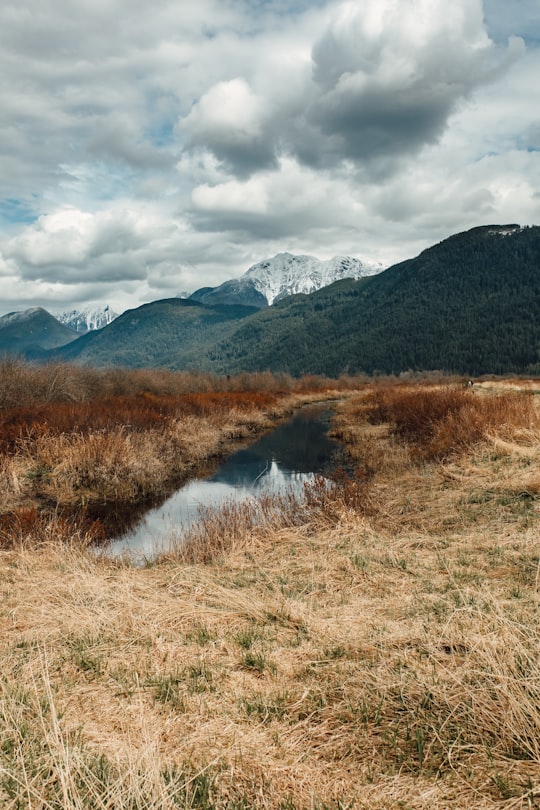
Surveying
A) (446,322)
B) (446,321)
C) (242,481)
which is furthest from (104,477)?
(446,321)

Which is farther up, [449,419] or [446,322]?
[446,322]

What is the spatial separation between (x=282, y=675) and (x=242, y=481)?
1391cm

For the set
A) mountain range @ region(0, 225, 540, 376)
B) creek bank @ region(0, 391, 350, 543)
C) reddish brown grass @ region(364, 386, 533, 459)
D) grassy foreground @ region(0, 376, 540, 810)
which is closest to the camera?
grassy foreground @ region(0, 376, 540, 810)

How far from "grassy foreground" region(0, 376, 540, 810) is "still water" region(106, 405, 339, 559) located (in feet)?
10.7

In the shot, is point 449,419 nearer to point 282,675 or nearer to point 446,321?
point 282,675

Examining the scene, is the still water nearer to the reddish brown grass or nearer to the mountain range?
the reddish brown grass

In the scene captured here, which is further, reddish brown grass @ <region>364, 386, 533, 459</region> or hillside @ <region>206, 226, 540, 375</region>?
hillside @ <region>206, 226, 540, 375</region>

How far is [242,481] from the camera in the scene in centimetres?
1770

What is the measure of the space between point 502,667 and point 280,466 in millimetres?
17262

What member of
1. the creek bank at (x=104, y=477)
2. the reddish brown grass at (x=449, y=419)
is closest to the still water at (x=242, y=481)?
the creek bank at (x=104, y=477)

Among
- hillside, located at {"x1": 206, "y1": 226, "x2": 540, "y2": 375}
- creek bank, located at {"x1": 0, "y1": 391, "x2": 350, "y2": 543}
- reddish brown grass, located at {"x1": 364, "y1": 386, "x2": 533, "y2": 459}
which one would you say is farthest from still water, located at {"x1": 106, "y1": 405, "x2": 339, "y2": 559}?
hillside, located at {"x1": 206, "y1": 226, "x2": 540, "y2": 375}

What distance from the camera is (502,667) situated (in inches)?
128

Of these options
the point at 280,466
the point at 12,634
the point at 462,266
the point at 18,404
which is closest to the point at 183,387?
the point at 18,404

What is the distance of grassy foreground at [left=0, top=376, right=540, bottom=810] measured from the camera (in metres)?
2.58
